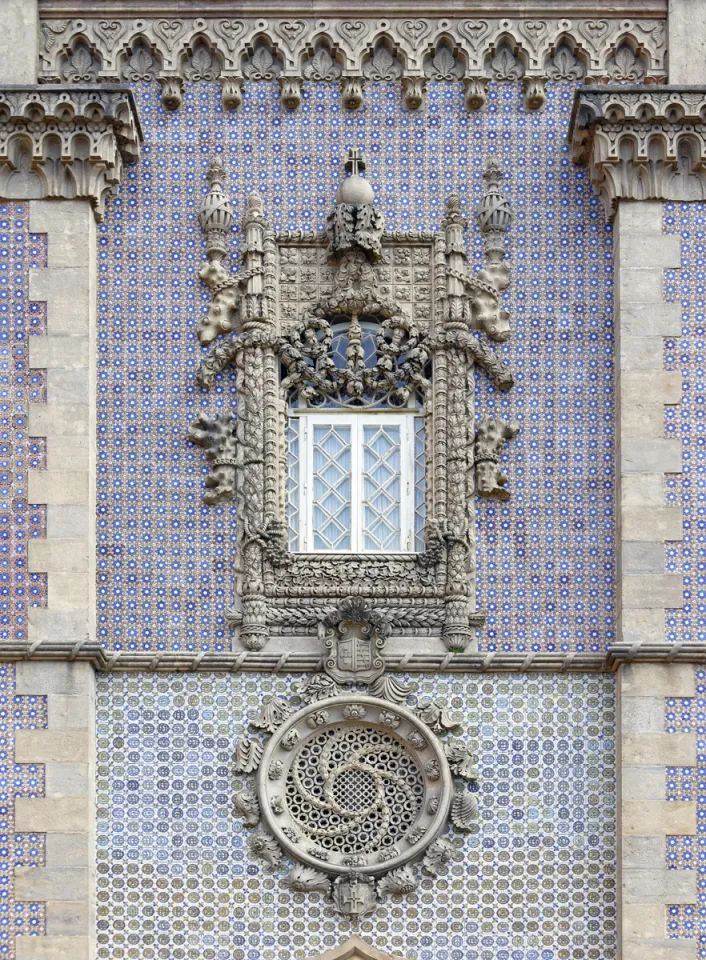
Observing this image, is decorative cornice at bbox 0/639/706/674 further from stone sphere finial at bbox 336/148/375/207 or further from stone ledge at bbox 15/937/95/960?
stone sphere finial at bbox 336/148/375/207

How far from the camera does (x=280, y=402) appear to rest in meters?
20.9

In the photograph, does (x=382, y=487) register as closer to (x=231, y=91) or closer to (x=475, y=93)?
(x=475, y=93)

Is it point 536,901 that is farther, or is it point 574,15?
point 574,15

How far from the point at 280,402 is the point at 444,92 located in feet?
9.80

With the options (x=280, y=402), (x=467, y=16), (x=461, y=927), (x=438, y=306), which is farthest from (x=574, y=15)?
(x=461, y=927)

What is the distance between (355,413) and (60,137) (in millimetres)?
3218

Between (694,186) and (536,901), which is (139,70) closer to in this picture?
Answer: (694,186)

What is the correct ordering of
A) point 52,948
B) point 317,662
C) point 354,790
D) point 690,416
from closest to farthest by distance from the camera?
1. point 52,948
2. point 354,790
3. point 317,662
4. point 690,416

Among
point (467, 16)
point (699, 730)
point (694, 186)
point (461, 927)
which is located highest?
point (467, 16)

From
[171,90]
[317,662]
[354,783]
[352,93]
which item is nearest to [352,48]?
[352,93]

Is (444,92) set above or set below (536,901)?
above

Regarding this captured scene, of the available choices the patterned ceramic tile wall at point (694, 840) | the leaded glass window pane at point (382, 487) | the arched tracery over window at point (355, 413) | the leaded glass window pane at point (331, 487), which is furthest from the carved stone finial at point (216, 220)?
the patterned ceramic tile wall at point (694, 840)

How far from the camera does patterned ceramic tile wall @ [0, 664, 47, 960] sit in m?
19.6

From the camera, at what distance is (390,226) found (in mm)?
21266
